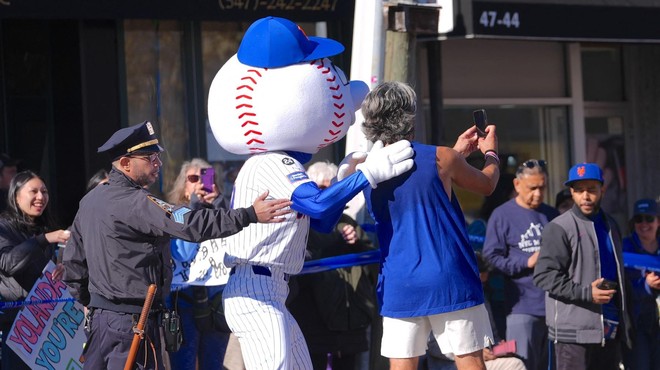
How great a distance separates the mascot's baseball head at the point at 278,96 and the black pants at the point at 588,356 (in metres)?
2.35

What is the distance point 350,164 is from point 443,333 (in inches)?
41.2

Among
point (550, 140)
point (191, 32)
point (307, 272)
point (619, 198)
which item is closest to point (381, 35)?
point (307, 272)

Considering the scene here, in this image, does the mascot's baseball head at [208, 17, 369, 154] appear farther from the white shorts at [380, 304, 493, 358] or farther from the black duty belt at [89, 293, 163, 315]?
the white shorts at [380, 304, 493, 358]

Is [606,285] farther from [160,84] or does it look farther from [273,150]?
[160,84]

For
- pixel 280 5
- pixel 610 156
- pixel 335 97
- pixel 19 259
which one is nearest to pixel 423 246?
pixel 335 97

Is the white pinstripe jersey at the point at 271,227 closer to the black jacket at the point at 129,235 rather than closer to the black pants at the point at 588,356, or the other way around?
the black jacket at the point at 129,235

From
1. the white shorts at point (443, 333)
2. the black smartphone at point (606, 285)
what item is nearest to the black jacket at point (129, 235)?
the white shorts at point (443, 333)

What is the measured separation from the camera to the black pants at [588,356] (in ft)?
23.9

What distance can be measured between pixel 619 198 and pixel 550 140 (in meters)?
1.21

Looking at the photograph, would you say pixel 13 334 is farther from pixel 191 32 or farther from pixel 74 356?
pixel 191 32

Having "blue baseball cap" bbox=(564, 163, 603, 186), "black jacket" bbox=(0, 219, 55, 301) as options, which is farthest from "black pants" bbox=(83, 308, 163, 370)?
"blue baseball cap" bbox=(564, 163, 603, 186)

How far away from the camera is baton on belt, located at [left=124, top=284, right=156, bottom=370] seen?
5.54 m

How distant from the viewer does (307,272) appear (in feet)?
24.8

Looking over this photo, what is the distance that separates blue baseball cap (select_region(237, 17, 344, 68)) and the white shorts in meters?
1.40
